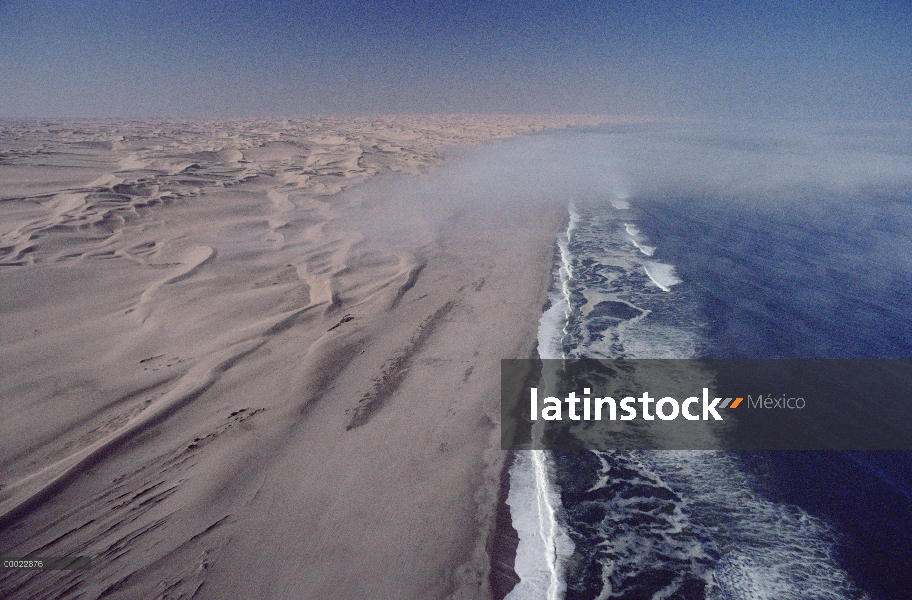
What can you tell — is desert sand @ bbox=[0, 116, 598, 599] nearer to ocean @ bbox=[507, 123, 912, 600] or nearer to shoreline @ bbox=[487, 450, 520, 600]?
shoreline @ bbox=[487, 450, 520, 600]

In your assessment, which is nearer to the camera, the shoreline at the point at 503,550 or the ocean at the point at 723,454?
the shoreline at the point at 503,550

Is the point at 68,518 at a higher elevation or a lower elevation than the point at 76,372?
lower

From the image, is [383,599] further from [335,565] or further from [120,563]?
[120,563]

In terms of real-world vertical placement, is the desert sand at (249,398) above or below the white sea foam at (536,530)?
above

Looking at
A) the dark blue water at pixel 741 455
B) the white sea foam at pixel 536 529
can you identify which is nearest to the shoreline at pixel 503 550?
the white sea foam at pixel 536 529

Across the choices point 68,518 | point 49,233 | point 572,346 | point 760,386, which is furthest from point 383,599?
point 49,233

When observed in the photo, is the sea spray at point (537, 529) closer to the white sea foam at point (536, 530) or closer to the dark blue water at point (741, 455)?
the white sea foam at point (536, 530)
